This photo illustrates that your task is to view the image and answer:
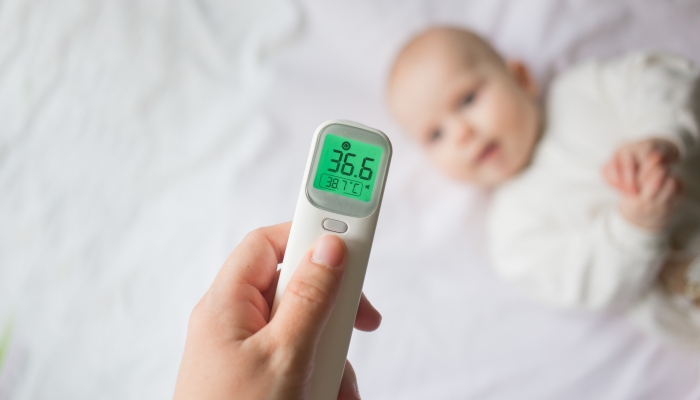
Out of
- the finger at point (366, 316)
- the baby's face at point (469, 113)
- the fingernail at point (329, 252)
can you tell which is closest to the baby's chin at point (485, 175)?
the baby's face at point (469, 113)

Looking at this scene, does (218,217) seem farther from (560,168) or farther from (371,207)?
(560,168)

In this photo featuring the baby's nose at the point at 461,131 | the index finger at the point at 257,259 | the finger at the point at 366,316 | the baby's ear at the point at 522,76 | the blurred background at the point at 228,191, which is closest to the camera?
the index finger at the point at 257,259

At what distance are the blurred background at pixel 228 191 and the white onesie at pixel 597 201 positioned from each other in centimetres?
5

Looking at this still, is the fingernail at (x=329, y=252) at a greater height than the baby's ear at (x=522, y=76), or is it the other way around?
the baby's ear at (x=522, y=76)

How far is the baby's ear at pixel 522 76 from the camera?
3.84 ft

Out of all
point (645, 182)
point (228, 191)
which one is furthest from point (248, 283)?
point (645, 182)

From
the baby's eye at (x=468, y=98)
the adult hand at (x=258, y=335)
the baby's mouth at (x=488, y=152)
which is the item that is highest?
the baby's eye at (x=468, y=98)

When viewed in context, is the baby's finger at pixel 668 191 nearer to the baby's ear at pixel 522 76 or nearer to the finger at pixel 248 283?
the baby's ear at pixel 522 76

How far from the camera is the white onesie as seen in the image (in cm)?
95

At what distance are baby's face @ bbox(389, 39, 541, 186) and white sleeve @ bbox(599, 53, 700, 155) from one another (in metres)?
0.17

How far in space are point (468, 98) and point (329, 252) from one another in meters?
0.68

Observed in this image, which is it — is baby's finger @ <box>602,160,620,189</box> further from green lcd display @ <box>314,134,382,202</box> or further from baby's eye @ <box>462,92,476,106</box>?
green lcd display @ <box>314,134,382,202</box>

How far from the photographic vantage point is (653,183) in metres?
0.86

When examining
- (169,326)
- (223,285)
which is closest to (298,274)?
(223,285)
